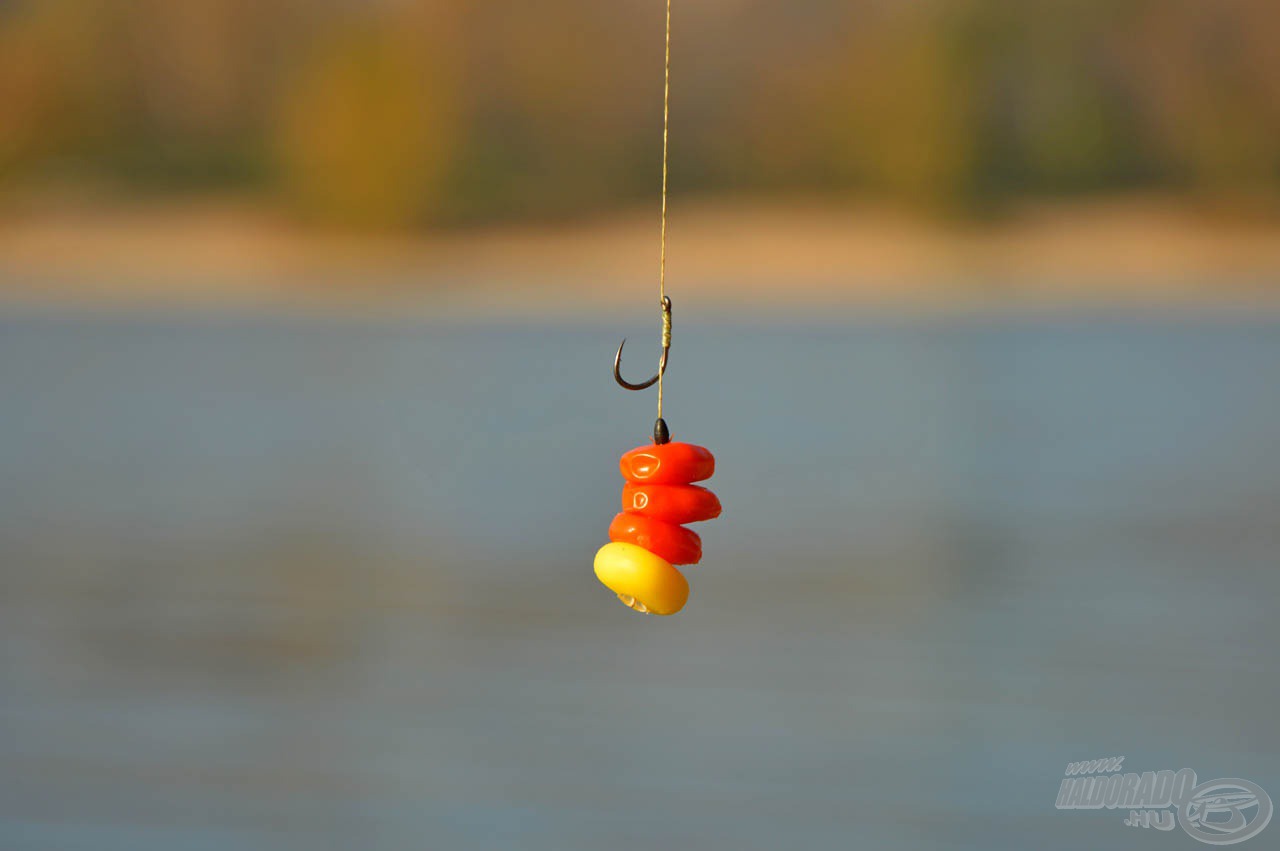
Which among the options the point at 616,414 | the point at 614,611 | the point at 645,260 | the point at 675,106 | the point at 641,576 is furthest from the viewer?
the point at 675,106

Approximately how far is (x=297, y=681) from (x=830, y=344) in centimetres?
457

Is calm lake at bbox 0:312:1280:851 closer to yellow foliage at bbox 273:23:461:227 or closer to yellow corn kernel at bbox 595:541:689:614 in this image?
yellow corn kernel at bbox 595:541:689:614

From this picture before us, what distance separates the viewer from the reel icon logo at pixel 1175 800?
2.38 m

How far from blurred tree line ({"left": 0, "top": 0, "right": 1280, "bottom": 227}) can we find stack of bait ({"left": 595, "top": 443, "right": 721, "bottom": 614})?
23.8 ft

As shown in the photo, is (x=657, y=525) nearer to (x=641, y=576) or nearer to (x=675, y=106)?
(x=641, y=576)

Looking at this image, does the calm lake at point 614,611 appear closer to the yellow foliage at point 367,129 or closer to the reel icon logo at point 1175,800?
the reel icon logo at point 1175,800

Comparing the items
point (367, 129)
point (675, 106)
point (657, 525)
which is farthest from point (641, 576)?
point (367, 129)

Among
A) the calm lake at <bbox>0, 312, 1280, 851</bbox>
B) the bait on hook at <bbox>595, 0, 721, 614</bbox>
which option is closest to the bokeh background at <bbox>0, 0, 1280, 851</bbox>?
the calm lake at <bbox>0, 312, 1280, 851</bbox>

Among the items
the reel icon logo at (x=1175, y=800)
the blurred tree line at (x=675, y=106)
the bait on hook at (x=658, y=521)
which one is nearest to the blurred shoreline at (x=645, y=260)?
the blurred tree line at (x=675, y=106)

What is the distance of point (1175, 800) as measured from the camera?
244 cm

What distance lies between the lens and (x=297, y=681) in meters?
3.03

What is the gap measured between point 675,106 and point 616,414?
373 cm

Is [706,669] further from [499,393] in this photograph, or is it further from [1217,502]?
[499,393]

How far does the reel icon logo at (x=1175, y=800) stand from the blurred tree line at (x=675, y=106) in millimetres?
6279
